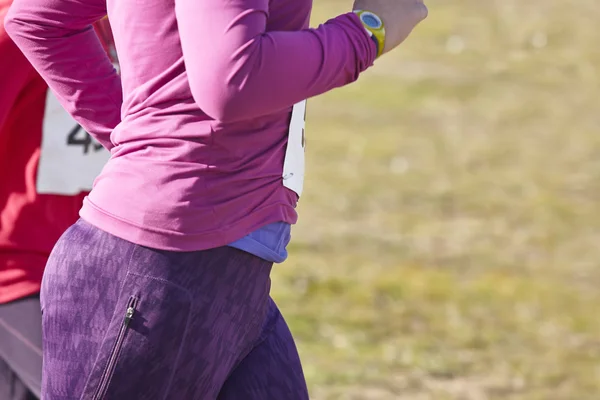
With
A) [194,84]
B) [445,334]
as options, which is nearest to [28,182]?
[194,84]

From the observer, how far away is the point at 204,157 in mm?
1738

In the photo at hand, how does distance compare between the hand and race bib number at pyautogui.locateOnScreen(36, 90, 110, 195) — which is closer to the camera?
the hand

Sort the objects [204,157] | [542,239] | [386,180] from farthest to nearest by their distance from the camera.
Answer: [386,180]
[542,239]
[204,157]

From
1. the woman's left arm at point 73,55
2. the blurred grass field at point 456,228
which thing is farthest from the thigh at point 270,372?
the blurred grass field at point 456,228

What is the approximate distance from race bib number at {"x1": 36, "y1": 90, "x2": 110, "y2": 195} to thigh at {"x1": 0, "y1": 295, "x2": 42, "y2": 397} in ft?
0.83

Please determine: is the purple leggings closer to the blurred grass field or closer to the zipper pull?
the zipper pull

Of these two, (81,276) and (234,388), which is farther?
(234,388)

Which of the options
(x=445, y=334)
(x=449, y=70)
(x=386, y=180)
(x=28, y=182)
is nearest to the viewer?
(x=28, y=182)

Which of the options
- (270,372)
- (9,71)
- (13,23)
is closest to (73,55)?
(13,23)

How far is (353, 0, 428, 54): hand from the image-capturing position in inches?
70.5

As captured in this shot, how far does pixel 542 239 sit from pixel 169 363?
14.4ft

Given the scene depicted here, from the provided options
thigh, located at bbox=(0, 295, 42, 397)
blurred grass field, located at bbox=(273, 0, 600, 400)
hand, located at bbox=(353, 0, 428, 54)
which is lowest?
thigh, located at bbox=(0, 295, 42, 397)

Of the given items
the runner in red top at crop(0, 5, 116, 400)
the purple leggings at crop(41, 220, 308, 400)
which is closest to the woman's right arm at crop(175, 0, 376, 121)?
the purple leggings at crop(41, 220, 308, 400)

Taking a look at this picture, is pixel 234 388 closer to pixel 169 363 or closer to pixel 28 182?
pixel 169 363
